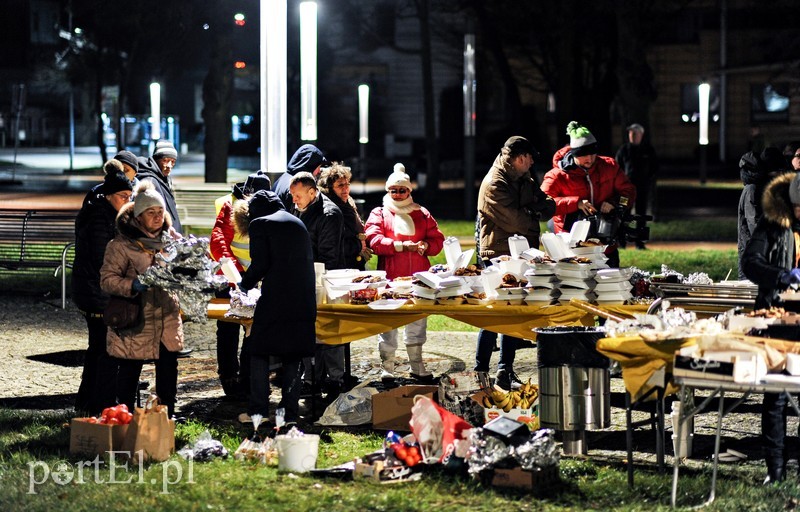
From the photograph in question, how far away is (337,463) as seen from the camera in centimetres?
875

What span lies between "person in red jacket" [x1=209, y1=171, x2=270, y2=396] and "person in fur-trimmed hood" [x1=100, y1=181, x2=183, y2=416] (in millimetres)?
1550

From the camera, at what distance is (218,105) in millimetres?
30609

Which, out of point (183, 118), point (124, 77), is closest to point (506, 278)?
point (124, 77)

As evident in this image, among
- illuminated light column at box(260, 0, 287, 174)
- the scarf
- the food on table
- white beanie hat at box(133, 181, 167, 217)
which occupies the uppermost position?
illuminated light column at box(260, 0, 287, 174)

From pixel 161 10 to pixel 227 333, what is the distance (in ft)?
84.3

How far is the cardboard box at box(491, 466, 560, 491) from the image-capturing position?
25.6 feet

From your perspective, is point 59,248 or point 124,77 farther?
point 124,77

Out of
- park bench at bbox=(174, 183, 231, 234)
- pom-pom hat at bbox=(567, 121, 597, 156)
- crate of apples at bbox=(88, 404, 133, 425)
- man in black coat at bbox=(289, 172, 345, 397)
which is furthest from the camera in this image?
park bench at bbox=(174, 183, 231, 234)

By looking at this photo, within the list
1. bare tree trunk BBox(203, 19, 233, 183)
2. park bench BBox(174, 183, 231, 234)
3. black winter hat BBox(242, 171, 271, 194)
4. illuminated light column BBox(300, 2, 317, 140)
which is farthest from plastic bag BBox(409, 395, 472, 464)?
bare tree trunk BBox(203, 19, 233, 183)

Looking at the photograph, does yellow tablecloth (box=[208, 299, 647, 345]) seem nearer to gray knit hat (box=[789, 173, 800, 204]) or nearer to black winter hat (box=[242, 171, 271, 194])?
black winter hat (box=[242, 171, 271, 194])

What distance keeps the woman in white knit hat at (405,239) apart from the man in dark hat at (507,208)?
17.4 inches

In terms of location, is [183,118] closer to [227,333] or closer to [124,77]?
[124,77]

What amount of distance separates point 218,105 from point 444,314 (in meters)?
21.6

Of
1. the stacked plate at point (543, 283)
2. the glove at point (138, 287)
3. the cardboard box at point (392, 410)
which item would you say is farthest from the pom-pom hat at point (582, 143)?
the glove at point (138, 287)
